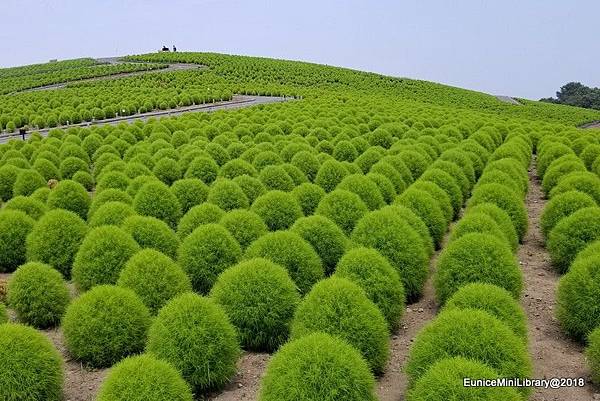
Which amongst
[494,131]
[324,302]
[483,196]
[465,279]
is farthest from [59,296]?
[494,131]

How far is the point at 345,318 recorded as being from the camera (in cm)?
671

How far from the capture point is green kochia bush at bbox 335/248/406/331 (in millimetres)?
7887

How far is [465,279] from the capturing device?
8438 millimetres

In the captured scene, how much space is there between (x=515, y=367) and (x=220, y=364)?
338 centimetres

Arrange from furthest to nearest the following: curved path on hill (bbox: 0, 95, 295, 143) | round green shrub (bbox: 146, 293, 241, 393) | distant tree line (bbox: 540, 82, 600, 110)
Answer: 1. distant tree line (bbox: 540, 82, 600, 110)
2. curved path on hill (bbox: 0, 95, 295, 143)
3. round green shrub (bbox: 146, 293, 241, 393)

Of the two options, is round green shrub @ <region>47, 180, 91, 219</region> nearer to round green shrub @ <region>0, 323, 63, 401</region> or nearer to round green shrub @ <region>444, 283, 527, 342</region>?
round green shrub @ <region>0, 323, 63, 401</region>

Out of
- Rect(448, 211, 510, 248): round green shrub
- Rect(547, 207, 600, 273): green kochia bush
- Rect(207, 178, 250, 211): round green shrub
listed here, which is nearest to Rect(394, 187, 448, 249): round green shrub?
Rect(448, 211, 510, 248): round green shrub

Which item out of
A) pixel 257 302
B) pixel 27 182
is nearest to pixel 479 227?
pixel 257 302

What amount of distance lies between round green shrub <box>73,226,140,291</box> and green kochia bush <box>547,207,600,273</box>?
25.7ft

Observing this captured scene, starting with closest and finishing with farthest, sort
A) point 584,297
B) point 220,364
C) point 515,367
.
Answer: point 515,367, point 220,364, point 584,297

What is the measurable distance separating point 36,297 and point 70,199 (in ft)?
16.2

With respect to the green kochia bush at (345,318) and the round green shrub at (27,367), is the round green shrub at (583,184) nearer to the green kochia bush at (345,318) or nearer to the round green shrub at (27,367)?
the green kochia bush at (345,318)

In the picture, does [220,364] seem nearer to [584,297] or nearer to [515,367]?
[515,367]

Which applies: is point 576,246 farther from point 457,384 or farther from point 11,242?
point 11,242
